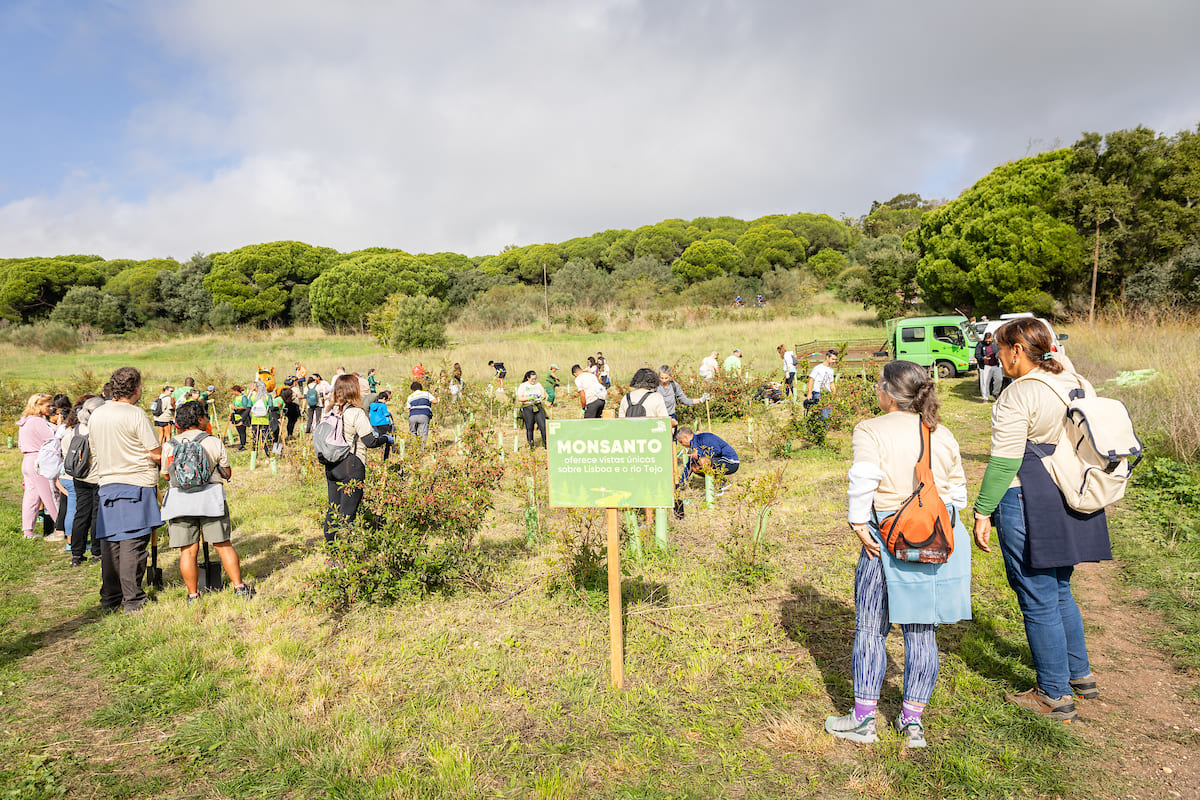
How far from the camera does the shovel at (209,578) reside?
5035 millimetres

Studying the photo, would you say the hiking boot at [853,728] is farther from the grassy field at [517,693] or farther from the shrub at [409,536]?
the shrub at [409,536]

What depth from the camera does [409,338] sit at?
2517 cm

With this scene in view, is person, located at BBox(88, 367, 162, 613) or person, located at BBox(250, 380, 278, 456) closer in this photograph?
person, located at BBox(88, 367, 162, 613)

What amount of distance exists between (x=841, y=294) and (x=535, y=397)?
29687mm

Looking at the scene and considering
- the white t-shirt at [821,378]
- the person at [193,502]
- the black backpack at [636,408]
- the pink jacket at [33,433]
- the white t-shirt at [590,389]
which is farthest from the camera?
the white t-shirt at [821,378]

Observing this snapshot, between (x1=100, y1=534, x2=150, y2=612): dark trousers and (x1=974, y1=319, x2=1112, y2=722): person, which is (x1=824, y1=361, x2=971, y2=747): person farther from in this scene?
(x1=100, y1=534, x2=150, y2=612): dark trousers

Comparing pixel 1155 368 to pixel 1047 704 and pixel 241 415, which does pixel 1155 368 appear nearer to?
pixel 1047 704

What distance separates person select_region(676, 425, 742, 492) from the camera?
6.97 metres

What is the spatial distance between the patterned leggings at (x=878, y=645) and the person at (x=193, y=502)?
4.25m

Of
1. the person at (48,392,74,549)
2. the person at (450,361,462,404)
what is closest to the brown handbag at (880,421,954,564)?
the person at (48,392,74,549)

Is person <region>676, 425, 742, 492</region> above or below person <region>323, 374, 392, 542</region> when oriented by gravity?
below

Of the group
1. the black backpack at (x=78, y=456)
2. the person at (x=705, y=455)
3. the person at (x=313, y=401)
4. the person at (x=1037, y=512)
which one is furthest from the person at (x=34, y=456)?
the person at (x=1037, y=512)

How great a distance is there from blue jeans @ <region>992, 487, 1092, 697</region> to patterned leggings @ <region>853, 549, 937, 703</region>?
0.58 meters

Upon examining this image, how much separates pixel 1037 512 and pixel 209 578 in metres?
5.70
